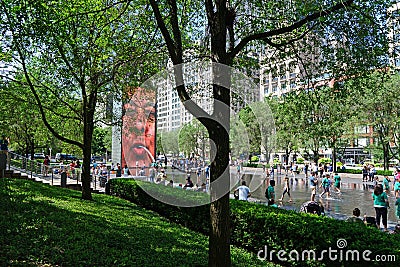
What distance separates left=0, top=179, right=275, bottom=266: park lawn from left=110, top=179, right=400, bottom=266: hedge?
60cm

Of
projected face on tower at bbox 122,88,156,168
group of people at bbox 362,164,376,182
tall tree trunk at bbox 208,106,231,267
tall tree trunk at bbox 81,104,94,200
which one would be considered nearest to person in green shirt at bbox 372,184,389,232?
tall tree trunk at bbox 208,106,231,267

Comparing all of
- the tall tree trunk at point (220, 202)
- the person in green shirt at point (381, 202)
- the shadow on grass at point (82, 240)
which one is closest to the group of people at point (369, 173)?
the person in green shirt at point (381, 202)

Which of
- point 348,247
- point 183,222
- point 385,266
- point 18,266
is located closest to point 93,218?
point 183,222

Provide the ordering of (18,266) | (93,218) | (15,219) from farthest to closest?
(93,218) < (15,219) < (18,266)

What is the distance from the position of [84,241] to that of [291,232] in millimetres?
4589

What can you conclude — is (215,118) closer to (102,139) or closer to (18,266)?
(18,266)

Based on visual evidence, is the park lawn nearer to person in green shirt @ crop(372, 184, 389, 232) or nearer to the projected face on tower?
the projected face on tower

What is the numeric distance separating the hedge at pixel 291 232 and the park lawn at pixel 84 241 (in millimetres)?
596

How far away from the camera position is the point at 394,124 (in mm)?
34625

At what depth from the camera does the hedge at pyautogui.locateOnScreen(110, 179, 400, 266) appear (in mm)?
6164

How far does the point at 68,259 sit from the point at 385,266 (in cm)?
553

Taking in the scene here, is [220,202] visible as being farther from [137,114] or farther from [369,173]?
[369,173]

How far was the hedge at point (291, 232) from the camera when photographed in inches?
243

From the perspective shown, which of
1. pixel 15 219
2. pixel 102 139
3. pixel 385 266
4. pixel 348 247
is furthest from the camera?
pixel 102 139
